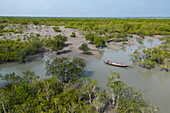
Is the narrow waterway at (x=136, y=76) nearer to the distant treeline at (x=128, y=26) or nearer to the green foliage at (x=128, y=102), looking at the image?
the green foliage at (x=128, y=102)

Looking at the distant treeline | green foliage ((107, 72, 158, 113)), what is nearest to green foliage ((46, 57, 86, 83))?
green foliage ((107, 72, 158, 113))

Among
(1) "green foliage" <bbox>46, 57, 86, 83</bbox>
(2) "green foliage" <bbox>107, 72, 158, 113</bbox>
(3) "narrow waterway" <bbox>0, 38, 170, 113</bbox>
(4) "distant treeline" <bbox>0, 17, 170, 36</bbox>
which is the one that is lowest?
(3) "narrow waterway" <bbox>0, 38, 170, 113</bbox>

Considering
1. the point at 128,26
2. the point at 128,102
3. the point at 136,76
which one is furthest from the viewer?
the point at 128,26

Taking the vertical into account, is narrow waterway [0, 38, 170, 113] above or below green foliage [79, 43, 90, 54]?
below

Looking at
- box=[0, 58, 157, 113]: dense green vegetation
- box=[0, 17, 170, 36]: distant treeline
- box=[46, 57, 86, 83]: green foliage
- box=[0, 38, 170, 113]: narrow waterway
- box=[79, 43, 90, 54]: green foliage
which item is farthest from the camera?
box=[0, 17, 170, 36]: distant treeline

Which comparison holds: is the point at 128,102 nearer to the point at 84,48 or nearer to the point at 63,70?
the point at 63,70

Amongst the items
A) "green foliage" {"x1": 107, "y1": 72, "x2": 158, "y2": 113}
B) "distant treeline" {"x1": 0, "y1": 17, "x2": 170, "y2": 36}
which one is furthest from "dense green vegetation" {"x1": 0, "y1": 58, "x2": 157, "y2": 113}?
"distant treeline" {"x1": 0, "y1": 17, "x2": 170, "y2": 36}

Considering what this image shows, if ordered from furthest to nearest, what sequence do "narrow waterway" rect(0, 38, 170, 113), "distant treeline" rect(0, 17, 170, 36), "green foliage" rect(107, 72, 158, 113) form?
"distant treeline" rect(0, 17, 170, 36)
"narrow waterway" rect(0, 38, 170, 113)
"green foliage" rect(107, 72, 158, 113)

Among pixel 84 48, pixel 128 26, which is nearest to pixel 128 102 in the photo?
pixel 84 48

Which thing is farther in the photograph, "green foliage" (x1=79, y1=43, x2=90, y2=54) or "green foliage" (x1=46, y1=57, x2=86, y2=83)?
"green foliage" (x1=79, y1=43, x2=90, y2=54)

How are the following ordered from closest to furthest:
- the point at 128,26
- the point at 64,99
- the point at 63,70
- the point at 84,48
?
the point at 64,99 < the point at 63,70 < the point at 84,48 < the point at 128,26

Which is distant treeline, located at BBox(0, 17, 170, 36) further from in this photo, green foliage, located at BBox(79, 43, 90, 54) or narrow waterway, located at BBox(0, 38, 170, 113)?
narrow waterway, located at BBox(0, 38, 170, 113)

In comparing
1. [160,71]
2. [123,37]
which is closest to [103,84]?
[160,71]
